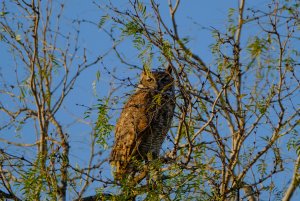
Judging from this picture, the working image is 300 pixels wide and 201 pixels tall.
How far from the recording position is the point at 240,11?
4961 mm

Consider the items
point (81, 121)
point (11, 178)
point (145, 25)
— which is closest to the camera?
point (145, 25)

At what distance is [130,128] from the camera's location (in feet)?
20.4

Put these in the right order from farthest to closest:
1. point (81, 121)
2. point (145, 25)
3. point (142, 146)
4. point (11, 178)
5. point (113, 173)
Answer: point (81, 121), point (142, 146), point (11, 178), point (113, 173), point (145, 25)

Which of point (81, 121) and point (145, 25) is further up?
point (81, 121)

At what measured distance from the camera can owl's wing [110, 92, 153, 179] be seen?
611 centimetres

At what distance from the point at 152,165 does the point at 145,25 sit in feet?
3.36

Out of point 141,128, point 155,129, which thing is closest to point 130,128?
point 141,128

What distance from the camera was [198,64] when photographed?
188 inches

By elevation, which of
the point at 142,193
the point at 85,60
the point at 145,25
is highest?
the point at 85,60

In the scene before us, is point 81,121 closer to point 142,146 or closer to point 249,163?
point 142,146

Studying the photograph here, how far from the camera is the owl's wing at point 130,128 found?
20.0ft

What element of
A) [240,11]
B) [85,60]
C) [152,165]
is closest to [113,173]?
[152,165]

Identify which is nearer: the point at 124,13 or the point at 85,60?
the point at 124,13

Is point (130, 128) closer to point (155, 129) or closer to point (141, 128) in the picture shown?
point (141, 128)
